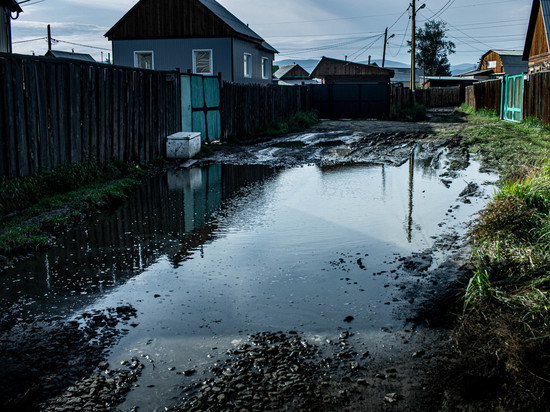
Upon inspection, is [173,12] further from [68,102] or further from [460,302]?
[460,302]

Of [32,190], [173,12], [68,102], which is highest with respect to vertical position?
[173,12]

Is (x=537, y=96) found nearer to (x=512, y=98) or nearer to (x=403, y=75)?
(x=512, y=98)

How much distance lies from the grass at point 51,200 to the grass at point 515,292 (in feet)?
15.1

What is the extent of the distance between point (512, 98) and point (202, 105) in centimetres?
1277

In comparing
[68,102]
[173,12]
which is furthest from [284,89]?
[68,102]

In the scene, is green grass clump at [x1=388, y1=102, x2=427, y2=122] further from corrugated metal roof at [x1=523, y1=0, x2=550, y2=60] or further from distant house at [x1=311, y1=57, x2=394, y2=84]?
distant house at [x1=311, y1=57, x2=394, y2=84]

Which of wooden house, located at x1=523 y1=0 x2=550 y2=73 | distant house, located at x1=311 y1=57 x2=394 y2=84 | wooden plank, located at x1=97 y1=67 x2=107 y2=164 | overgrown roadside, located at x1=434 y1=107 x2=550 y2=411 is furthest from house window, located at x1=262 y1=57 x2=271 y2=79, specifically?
overgrown roadside, located at x1=434 y1=107 x2=550 y2=411

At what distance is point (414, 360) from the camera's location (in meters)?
3.68

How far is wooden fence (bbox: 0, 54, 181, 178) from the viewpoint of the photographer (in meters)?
8.51

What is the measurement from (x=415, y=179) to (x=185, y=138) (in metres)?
5.99

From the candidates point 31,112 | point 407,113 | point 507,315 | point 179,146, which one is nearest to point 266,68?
point 407,113

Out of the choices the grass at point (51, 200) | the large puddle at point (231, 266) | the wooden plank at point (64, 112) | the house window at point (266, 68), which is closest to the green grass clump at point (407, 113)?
the house window at point (266, 68)

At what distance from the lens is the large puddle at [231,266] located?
163 inches

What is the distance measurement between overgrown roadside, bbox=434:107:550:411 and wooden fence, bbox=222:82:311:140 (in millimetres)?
13783
